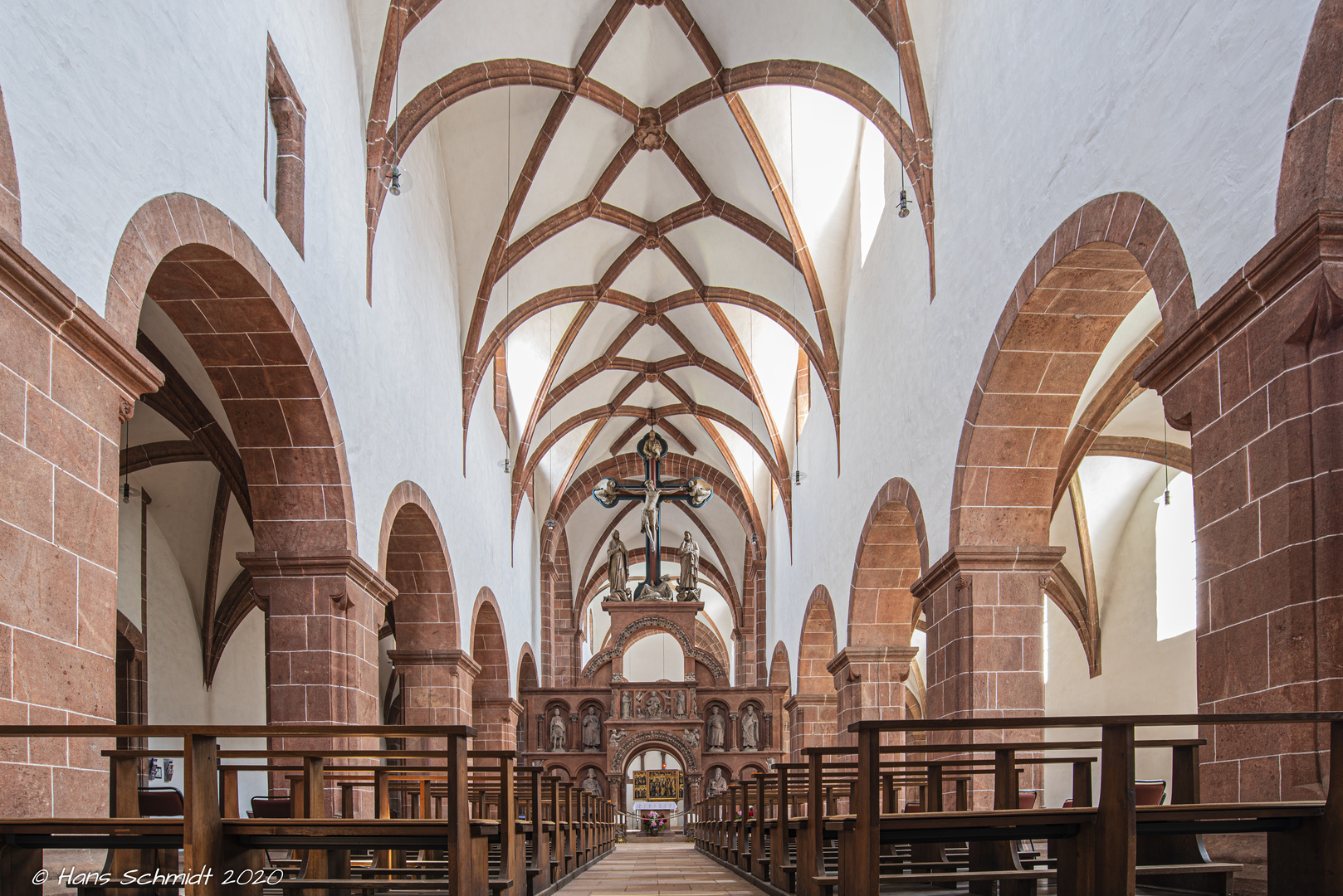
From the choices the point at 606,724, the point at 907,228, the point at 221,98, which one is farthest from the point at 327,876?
the point at 606,724

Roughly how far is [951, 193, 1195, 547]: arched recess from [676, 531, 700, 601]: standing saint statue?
16507mm

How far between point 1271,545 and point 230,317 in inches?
291

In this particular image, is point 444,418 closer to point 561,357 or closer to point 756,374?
point 561,357

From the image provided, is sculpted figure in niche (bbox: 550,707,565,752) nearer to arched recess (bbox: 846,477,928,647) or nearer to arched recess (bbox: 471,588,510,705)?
arched recess (bbox: 471,588,510,705)

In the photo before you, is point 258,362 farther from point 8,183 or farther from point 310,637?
point 8,183

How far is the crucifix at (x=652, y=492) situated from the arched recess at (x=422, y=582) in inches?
334

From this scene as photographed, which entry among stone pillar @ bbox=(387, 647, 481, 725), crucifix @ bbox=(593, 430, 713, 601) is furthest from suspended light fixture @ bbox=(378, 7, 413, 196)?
crucifix @ bbox=(593, 430, 713, 601)

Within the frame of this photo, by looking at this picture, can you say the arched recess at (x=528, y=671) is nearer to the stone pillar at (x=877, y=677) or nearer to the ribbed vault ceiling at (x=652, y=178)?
the ribbed vault ceiling at (x=652, y=178)

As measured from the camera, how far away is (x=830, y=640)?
68.2 ft

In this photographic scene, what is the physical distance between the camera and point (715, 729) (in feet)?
84.6

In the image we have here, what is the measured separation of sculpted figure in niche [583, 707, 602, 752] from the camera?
1018 inches

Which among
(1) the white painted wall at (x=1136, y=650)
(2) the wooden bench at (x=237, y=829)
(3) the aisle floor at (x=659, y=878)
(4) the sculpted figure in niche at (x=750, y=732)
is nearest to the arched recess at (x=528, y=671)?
(4) the sculpted figure in niche at (x=750, y=732)

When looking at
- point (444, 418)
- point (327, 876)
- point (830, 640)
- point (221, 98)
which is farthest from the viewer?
point (830, 640)

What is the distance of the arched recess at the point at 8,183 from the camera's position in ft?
18.6
